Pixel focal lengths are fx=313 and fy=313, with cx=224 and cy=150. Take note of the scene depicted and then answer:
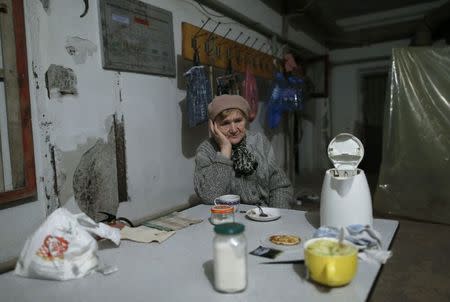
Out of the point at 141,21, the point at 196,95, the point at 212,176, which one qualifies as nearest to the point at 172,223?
the point at 212,176

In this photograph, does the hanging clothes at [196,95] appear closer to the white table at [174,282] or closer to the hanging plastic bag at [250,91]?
the hanging plastic bag at [250,91]

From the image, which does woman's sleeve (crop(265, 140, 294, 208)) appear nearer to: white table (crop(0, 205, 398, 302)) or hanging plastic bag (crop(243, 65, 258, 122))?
white table (crop(0, 205, 398, 302))

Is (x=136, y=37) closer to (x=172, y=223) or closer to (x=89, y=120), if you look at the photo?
(x=89, y=120)

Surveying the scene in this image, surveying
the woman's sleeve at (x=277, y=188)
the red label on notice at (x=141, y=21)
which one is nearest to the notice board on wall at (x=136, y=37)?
the red label on notice at (x=141, y=21)


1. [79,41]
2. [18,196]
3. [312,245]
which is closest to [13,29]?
[79,41]

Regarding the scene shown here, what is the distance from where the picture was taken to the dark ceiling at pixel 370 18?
3709 millimetres

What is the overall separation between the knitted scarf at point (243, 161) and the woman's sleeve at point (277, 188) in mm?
112

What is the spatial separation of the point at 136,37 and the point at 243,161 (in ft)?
3.08

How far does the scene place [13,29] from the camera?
123 centimetres

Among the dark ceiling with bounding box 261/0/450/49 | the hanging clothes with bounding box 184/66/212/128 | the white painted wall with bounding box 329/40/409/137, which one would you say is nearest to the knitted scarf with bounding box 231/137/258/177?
the hanging clothes with bounding box 184/66/212/128

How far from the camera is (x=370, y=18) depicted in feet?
14.3

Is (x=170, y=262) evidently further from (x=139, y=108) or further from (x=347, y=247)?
(x=139, y=108)

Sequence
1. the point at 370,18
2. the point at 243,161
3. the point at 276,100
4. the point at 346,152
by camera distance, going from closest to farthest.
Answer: the point at 346,152
the point at 243,161
the point at 276,100
the point at 370,18

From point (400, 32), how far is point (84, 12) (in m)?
4.74
